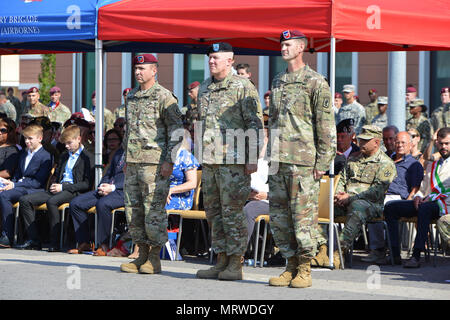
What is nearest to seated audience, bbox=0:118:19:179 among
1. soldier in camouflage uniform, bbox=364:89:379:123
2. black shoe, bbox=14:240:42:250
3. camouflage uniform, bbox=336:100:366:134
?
black shoe, bbox=14:240:42:250

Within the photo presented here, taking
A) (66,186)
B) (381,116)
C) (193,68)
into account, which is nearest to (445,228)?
(66,186)

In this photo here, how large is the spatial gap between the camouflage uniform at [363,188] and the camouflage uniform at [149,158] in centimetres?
212

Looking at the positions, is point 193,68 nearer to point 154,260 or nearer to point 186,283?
point 154,260

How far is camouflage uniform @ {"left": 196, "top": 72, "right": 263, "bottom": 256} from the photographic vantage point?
8203mm

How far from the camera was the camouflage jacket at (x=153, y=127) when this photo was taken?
28.4 feet

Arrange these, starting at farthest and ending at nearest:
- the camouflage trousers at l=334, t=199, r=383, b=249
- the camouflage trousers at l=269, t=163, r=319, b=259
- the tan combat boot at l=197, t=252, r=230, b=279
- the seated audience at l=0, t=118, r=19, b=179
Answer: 1. the seated audience at l=0, t=118, r=19, b=179
2. the camouflage trousers at l=334, t=199, r=383, b=249
3. the tan combat boot at l=197, t=252, r=230, b=279
4. the camouflage trousers at l=269, t=163, r=319, b=259

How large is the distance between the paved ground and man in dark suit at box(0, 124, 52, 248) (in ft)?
5.23

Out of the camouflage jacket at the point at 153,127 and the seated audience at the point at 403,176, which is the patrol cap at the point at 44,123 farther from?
the seated audience at the point at 403,176

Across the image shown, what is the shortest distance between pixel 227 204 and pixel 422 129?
735 centimetres

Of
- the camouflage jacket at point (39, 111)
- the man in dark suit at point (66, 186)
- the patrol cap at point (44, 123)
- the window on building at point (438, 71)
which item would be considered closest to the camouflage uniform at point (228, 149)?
the man in dark suit at point (66, 186)

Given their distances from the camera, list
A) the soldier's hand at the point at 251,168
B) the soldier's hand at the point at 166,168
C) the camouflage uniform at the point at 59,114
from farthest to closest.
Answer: the camouflage uniform at the point at 59,114 → the soldier's hand at the point at 166,168 → the soldier's hand at the point at 251,168

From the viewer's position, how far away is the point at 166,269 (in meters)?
9.20

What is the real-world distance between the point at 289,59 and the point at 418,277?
2500 millimetres

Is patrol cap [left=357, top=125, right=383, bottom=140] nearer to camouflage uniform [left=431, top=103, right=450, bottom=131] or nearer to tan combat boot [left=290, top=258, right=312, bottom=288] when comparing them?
tan combat boot [left=290, top=258, right=312, bottom=288]
